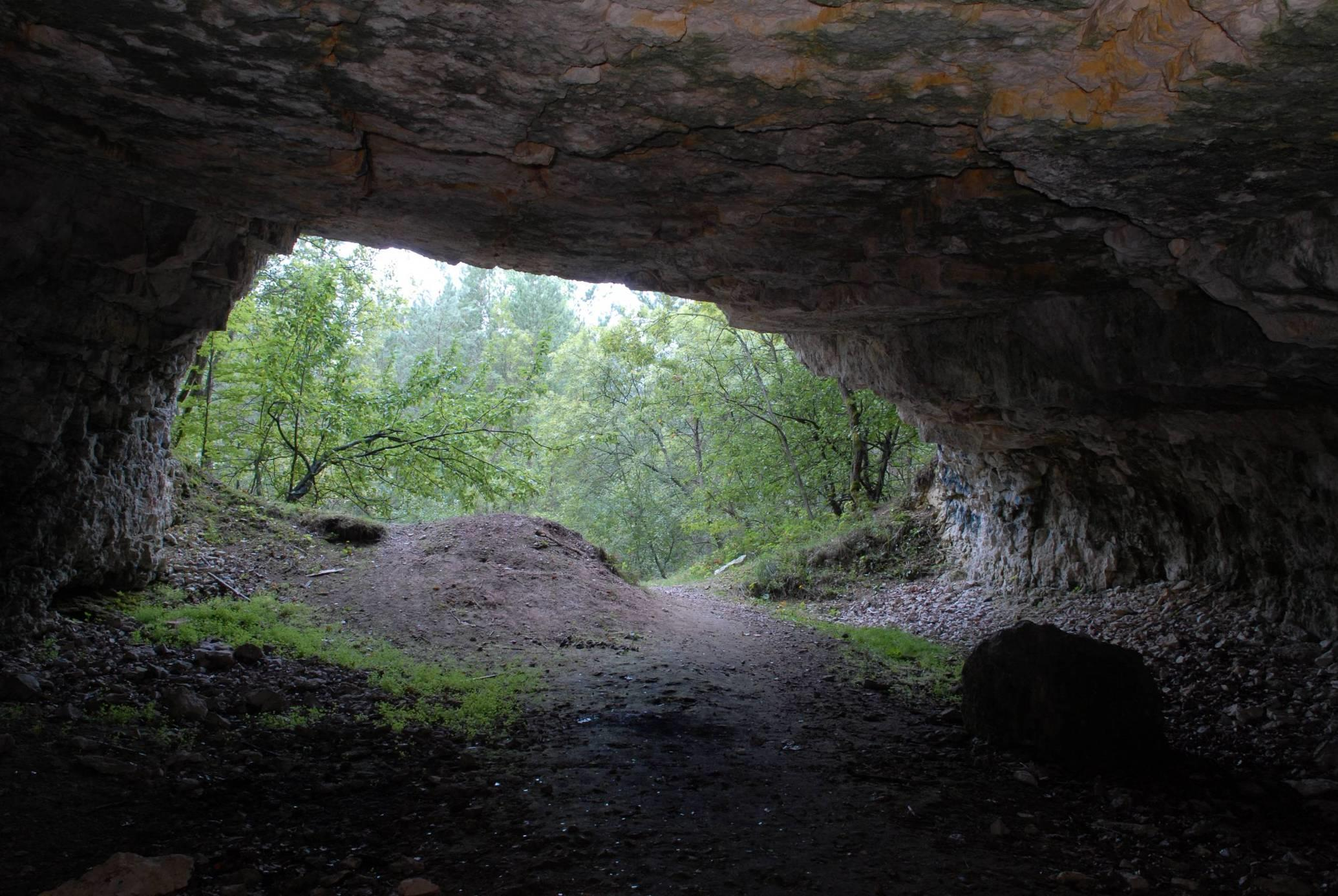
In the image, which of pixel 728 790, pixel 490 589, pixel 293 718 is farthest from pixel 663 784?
pixel 490 589

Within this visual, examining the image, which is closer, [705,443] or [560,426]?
[705,443]

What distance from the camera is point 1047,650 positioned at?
17.2 feet

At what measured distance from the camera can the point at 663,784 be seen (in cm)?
457

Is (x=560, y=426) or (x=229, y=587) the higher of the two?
(x=560, y=426)

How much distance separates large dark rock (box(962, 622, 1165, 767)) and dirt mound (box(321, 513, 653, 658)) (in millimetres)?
4523

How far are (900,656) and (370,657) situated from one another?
17.7ft

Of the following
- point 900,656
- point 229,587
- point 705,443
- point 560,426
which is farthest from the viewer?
point 560,426

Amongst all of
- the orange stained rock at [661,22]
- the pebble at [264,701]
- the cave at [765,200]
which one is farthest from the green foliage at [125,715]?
the orange stained rock at [661,22]

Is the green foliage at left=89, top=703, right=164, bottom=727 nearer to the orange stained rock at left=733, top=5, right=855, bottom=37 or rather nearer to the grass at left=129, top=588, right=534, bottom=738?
the grass at left=129, top=588, right=534, bottom=738

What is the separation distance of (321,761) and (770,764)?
2648mm

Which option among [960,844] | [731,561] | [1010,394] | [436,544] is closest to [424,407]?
[436,544]

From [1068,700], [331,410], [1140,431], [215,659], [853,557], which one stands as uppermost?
[1140,431]

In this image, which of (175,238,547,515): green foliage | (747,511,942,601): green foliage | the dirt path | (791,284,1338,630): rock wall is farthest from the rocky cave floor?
(175,238,547,515): green foliage

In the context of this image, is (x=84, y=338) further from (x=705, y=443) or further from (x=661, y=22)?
(x=705, y=443)
